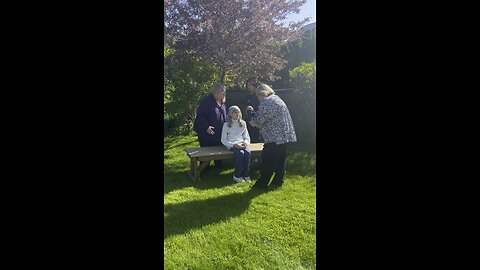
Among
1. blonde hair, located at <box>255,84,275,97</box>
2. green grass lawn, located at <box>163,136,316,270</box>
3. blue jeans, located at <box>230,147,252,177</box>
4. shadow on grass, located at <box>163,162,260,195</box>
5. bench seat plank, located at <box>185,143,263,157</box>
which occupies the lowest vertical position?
green grass lawn, located at <box>163,136,316,270</box>

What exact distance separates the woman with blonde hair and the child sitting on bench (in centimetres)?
59

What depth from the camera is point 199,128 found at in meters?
5.57

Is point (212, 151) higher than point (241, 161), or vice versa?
point (212, 151)

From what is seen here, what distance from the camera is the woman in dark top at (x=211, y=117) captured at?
5.46 metres

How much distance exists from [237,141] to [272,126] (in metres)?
1.06

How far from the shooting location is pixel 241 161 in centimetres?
509

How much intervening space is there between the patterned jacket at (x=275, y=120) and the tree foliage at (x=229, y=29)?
151 inches

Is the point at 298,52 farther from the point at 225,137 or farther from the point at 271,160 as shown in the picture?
the point at 271,160

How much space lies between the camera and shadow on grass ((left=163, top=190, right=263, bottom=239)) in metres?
3.31

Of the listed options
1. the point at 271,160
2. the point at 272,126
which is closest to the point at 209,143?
the point at 271,160

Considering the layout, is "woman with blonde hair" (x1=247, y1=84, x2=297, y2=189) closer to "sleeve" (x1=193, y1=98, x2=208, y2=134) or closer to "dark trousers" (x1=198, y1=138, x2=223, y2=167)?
"sleeve" (x1=193, y1=98, x2=208, y2=134)

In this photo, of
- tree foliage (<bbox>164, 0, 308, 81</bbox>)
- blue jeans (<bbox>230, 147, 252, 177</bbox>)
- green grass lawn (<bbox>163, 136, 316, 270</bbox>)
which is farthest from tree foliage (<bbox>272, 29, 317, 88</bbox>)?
green grass lawn (<bbox>163, 136, 316, 270</bbox>)

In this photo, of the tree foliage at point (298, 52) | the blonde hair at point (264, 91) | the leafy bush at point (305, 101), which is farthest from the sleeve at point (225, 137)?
the tree foliage at point (298, 52)

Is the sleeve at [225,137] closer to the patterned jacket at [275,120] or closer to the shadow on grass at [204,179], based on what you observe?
the shadow on grass at [204,179]
